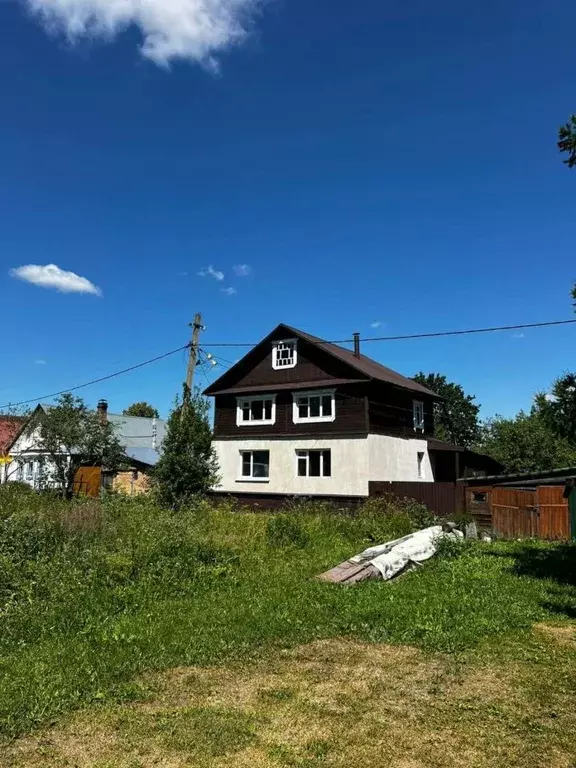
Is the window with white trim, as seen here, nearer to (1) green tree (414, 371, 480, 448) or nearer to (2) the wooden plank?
(2) the wooden plank

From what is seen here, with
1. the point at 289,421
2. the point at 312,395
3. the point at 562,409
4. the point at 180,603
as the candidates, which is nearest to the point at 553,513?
the point at 562,409

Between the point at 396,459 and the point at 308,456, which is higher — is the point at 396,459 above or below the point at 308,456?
below

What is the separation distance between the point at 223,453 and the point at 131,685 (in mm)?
25292

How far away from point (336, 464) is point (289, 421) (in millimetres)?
3461

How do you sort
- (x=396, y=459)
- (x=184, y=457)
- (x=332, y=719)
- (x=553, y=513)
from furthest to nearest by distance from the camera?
1. (x=396, y=459)
2. (x=184, y=457)
3. (x=553, y=513)
4. (x=332, y=719)

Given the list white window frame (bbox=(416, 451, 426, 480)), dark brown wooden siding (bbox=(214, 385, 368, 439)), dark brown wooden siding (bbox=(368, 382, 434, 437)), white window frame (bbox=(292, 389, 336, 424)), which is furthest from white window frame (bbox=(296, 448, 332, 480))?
white window frame (bbox=(416, 451, 426, 480))

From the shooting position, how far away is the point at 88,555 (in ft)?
32.8

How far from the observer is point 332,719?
4.78 metres

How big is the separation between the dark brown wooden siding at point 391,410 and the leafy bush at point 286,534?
11432 millimetres

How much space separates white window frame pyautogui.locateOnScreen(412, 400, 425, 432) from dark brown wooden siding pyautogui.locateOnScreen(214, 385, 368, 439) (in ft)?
17.6

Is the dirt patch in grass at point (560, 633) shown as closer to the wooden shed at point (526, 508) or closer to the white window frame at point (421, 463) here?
the wooden shed at point (526, 508)

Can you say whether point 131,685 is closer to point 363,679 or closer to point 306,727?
point 306,727

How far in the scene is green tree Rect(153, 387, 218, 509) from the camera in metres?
22.1

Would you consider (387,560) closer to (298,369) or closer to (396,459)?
(396,459)
